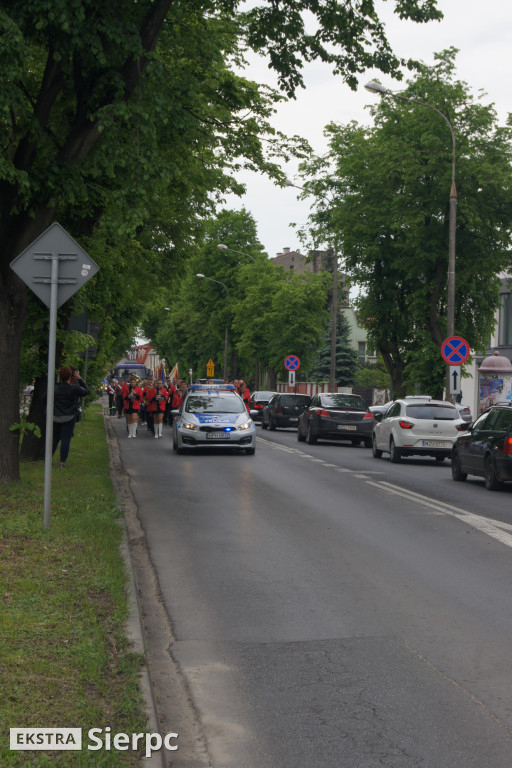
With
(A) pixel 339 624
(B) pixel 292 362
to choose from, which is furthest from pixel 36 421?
(B) pixel 292 362

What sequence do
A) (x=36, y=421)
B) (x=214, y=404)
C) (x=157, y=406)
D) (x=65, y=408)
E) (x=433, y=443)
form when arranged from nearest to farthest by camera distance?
(x=65, y=408) < (x=36, y=421) < (x=433, y=443) < (x=214, y=404) < (x=157, y=406)

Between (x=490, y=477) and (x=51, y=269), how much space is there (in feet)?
33.3

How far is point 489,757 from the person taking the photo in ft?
14.8

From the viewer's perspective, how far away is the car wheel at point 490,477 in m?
18.0

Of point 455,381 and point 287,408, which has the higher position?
point 455,381

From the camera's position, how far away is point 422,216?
3688 centimetres

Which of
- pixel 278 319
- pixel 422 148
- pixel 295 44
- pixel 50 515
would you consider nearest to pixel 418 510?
pixel 50 515

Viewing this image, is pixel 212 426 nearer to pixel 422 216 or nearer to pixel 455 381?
pixel 455 381

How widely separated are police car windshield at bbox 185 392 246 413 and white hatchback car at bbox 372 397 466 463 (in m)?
3.77

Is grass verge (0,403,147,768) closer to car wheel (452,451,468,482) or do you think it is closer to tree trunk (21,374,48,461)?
tree trunk (21,374,48,461)

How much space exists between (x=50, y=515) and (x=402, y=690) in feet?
21.2

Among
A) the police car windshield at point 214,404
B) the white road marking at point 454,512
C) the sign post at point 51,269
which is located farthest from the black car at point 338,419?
the sign post at point 51,269

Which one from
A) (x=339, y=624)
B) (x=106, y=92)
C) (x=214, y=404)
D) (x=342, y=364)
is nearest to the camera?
(x=339, y=624)

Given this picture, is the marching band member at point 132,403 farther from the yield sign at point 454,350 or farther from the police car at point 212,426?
the yield sign at point 454,350
